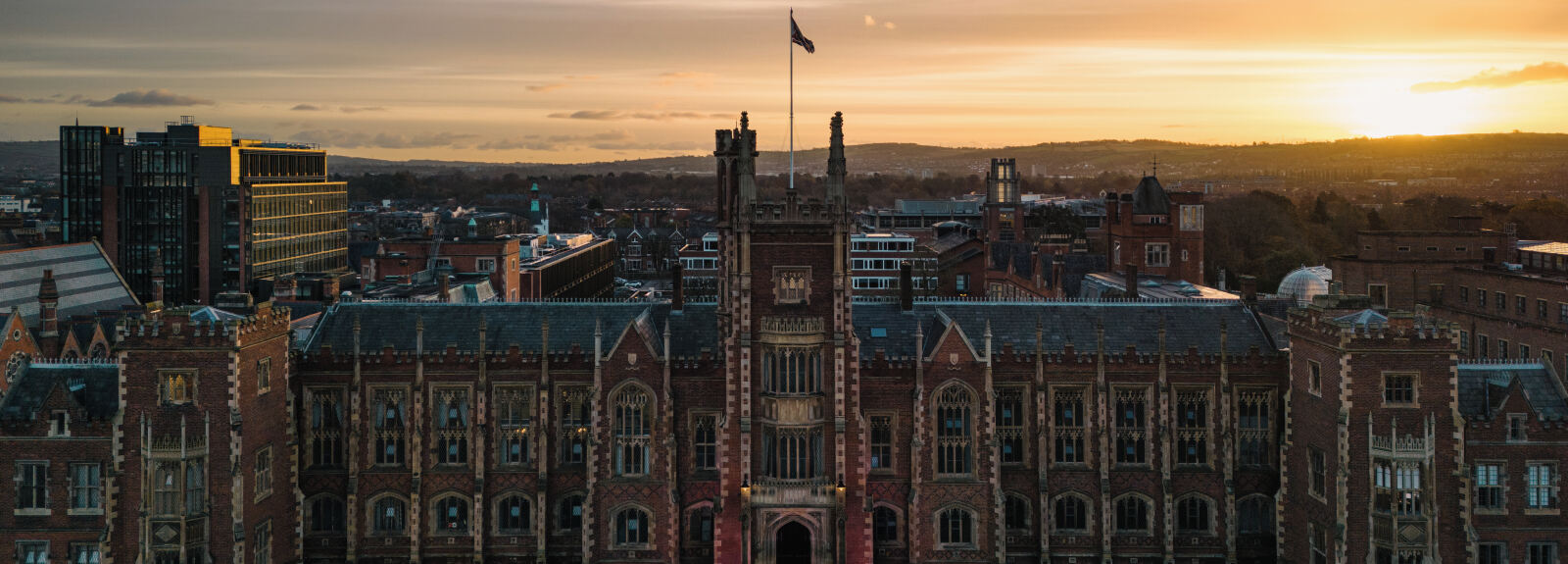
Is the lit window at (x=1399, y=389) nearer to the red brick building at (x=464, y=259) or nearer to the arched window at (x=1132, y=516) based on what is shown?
the arched window at (x=1132, y=516)

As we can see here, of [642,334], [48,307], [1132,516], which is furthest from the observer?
[48,307]

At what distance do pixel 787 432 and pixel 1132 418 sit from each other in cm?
1817

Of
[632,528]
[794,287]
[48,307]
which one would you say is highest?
[794,287]

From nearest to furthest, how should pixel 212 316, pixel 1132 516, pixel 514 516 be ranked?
pixel 212 316 → pixel 514 516 → pixel 1132 516

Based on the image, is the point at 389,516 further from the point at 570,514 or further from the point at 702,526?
the point at 702,526

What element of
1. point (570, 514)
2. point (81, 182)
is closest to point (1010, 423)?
point (570, 514)

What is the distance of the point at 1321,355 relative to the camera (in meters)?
64.0

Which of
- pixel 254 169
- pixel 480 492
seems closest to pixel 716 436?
pixel 480 492

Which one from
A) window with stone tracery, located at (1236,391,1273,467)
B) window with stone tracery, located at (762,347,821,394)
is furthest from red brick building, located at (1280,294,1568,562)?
window with stone tracery, located at (762,347,821,394)

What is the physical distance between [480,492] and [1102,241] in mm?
117636

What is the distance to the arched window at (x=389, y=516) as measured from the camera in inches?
2771

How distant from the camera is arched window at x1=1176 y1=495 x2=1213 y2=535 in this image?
70188 millimetres

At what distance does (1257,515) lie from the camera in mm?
70250

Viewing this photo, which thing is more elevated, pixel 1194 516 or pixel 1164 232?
pixel 1164 232
